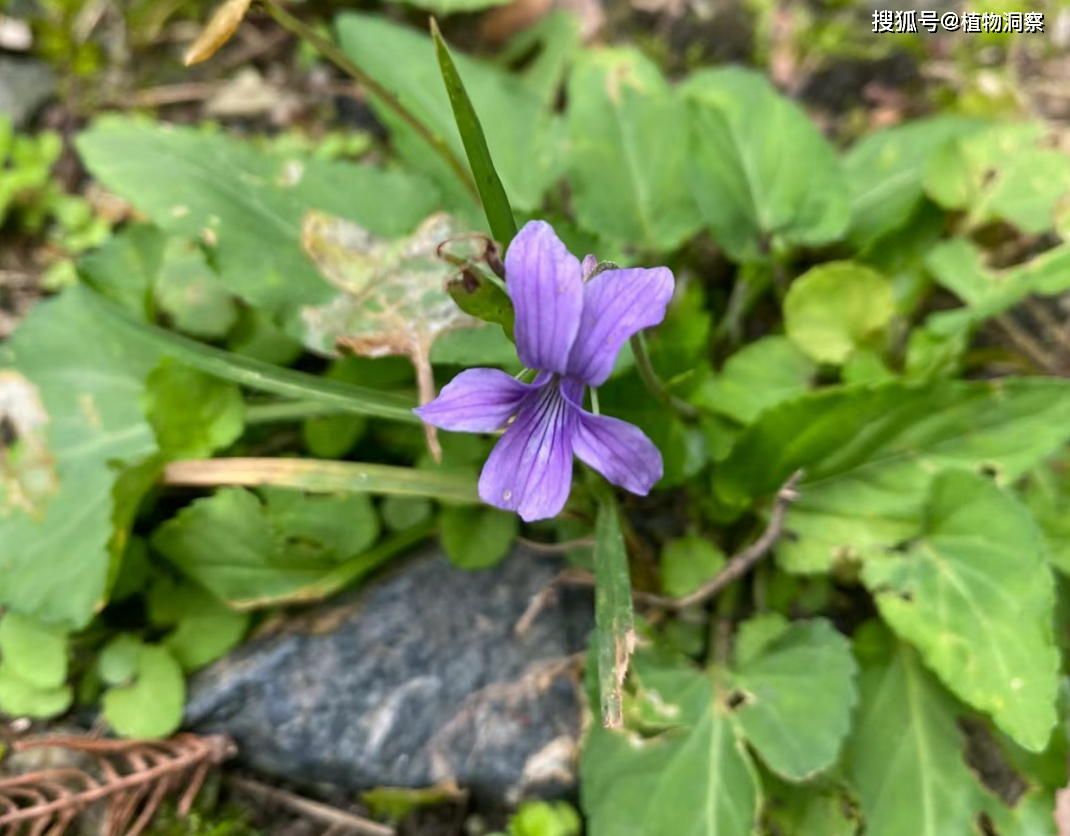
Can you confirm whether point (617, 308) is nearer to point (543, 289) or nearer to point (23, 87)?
point (543, 289)

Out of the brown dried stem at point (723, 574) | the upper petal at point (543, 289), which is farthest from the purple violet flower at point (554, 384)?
the brown dried stem at point (723, 574)

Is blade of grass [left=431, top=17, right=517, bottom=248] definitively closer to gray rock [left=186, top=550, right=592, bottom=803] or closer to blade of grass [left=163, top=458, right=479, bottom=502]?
blade of grass [left=163, top=458, right=479, bottom=502]

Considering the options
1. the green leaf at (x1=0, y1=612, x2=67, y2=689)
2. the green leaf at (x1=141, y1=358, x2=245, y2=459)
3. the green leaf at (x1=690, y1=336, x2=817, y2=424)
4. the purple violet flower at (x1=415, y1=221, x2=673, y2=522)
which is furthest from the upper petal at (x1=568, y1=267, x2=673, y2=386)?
the green leaf at (x1=0, y1=612, x2=67, y2=689)

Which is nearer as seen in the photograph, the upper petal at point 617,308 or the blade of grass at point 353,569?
the upper petal at point 617,308

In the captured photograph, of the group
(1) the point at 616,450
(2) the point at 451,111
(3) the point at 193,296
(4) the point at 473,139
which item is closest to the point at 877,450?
(1) the point at 616,450

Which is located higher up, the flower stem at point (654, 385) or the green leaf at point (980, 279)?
the flower stem at point (654, 385)

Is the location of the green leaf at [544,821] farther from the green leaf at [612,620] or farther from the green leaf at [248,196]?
the green leaf at [248,196]

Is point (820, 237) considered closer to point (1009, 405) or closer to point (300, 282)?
point (1009, 405)
